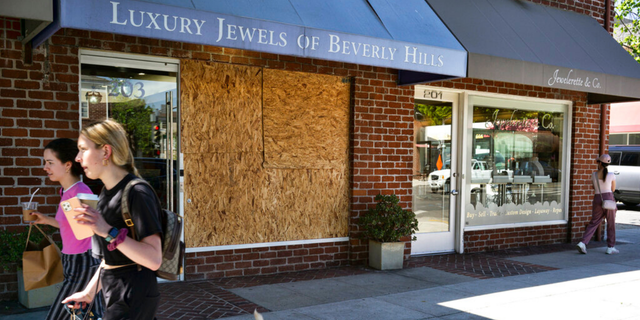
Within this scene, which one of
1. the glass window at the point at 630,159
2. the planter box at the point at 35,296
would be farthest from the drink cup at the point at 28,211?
the glass window at the point at 630,159

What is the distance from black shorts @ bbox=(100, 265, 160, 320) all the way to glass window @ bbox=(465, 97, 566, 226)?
734cm

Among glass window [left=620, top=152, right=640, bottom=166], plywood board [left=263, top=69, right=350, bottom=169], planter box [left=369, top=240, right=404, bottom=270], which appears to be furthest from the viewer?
glass window [left=620, top=152, right=640, bottom=166]

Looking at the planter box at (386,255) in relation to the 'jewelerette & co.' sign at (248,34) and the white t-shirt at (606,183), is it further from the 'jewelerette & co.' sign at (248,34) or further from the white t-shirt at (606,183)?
the white t-shirt at (606,183)

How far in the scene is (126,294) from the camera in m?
2.56

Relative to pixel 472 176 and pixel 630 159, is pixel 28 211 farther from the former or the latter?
pixel 630 159

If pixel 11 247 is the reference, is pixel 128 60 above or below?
above

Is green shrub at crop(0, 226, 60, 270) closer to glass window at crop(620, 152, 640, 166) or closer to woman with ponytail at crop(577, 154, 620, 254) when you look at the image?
woman with ponytail at crop(577, 154, 620, 254)

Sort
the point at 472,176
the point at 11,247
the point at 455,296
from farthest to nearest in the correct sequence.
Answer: the point at 472,176
the point at 455,296
the point at 11,247

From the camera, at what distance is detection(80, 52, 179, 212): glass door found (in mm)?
6098

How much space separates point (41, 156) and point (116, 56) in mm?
1392

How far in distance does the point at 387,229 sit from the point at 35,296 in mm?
4342

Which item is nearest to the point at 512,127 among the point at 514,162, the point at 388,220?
the point at 514,162

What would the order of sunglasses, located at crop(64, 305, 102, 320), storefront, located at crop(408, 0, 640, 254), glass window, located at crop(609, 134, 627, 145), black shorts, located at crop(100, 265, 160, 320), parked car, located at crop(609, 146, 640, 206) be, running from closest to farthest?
1. black shorts, located at crop(100, 265, 160, 320)
2. sunglasses, located at crop(64, 305, 102, 320)
3. storefront, located at crop(408, 0, 640, 254)
4. parked car, located at crop(609, 146, 640, 206)
5. glass window, located at crop(609, 134, 627, 145)

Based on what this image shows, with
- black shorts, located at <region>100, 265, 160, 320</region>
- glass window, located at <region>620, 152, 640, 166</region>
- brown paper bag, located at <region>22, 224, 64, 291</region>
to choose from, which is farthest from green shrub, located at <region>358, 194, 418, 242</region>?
glass window, located at <region>620, 152, 640, 166</region>
